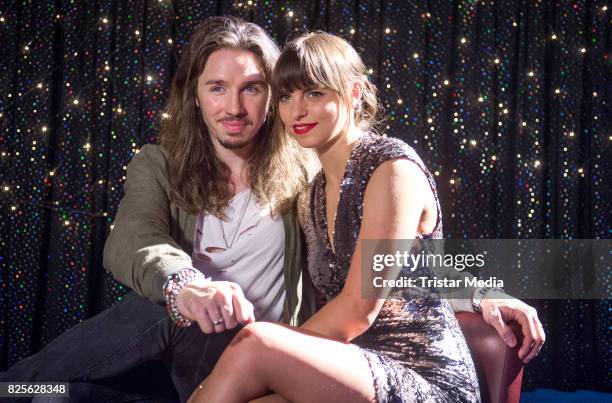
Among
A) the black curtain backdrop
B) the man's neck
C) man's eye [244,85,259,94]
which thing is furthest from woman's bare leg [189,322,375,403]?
the black curtain backdrop

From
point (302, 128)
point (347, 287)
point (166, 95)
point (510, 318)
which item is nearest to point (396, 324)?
point (347, 287)

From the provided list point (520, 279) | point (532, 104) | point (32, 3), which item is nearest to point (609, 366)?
point (520, 279)

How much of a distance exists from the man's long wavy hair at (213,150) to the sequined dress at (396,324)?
7.1 inches

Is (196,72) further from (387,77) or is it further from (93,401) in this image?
(387,77)

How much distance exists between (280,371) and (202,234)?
0.63 metres

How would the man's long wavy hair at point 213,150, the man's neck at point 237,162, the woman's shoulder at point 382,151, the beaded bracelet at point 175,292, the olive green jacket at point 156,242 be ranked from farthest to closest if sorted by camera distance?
the man's neck at point 237,162, the man's long wavy hair at point 213,150, the woman's shoulder at point 382,151, the olive green jacket at point 156,242, the beaded bracelet at point 175,292

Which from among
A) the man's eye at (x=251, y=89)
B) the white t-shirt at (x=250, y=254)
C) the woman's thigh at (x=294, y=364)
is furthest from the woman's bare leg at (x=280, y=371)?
the man's eye at (x=251, y=89)

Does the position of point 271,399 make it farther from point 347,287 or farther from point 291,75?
point 291,75

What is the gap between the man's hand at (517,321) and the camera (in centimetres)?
153

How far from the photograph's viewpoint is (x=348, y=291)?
137 cm

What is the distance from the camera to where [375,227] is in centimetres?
139

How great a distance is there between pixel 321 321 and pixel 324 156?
A: 49cm

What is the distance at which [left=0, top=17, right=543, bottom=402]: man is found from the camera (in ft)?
4.75

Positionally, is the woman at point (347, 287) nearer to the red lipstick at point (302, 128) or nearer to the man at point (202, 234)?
the red lipstick at point (302, 128)
